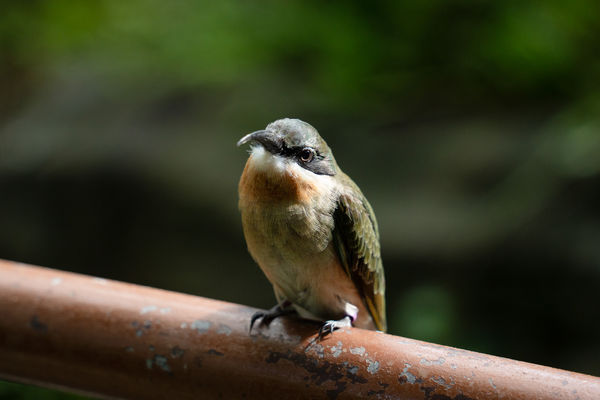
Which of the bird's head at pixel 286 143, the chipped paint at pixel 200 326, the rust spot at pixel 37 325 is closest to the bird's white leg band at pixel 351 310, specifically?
the bird's head at pixel 286 143

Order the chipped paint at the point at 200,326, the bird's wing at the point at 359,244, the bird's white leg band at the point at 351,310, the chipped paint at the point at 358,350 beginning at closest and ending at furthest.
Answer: the chipped paint at the point at 358,350 < the chipped paint at the point at 200,326 < the bird's wing at the point at 359,244 < the bird's white leg band at the point at 351,310

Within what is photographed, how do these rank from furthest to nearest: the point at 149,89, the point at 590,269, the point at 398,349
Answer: the point at 149,89 → the point at 590,269 → the point at 398,349

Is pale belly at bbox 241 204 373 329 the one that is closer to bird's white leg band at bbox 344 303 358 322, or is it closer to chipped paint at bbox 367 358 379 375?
bird's white leg band at bbox 344 303 358 322

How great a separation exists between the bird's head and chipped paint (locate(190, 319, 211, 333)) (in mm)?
534

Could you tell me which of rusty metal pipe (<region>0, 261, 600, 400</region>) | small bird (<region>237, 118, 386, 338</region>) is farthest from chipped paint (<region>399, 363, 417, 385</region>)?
small bird (<region>237, 118, 386, 338</region>)

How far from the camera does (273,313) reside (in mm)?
1940

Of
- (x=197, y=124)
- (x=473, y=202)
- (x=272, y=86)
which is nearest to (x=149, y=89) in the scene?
(x=197, y=124)

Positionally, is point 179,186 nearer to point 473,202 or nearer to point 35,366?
point 473,202

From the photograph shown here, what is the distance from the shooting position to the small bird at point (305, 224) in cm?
188

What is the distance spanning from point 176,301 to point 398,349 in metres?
0.67

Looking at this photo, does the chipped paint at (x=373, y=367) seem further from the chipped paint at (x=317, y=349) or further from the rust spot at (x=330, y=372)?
the chipped paint at (x=317, y=349)

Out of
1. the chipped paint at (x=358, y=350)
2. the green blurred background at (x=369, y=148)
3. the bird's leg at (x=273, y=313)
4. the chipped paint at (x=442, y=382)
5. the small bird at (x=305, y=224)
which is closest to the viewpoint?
the chipped paint at (x=442, y=382)

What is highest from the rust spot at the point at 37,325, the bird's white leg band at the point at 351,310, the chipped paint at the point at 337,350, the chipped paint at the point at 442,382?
the chipped paint at the point at 442,382

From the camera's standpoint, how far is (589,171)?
3.65 m
